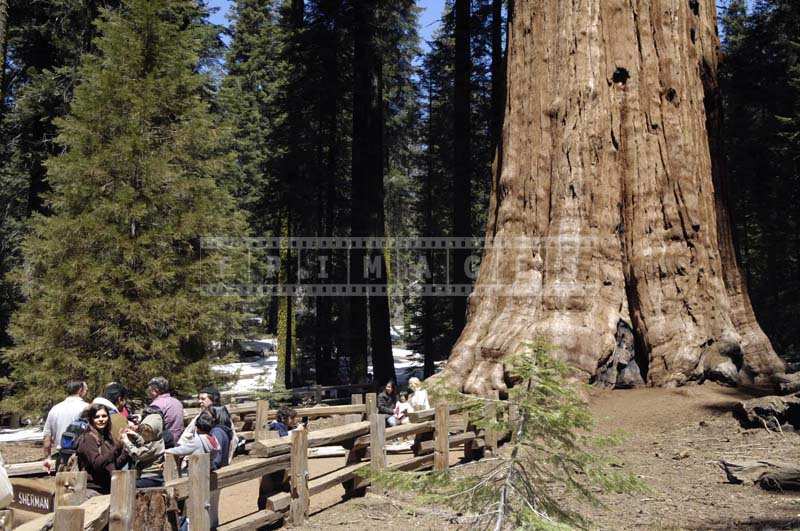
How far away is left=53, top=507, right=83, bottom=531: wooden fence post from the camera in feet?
13.3

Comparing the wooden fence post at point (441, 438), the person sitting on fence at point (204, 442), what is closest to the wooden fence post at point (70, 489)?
the person sitting on fence at point (204, 442)

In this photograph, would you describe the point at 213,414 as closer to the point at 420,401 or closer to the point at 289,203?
the point at 420,401

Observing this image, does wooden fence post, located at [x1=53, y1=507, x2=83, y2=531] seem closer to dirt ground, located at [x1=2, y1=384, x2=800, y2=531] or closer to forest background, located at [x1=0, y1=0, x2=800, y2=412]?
dirt ground, located at [x1=2, y1=384, x2=800, y2=531]

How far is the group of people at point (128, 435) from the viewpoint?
6.22 m

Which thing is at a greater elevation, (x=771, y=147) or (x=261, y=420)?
(x=771, y=147)

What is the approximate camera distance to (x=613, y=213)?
12.8 m

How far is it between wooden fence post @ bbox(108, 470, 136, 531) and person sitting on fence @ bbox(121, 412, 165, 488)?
4.24ft

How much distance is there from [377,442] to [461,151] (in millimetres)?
13471

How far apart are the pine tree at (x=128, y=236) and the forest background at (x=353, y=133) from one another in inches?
13.5

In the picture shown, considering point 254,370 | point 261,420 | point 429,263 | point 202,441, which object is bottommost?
point 254,370

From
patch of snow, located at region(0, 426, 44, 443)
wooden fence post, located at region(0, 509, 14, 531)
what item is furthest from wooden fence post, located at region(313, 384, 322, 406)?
wooden fence post, located at region(0, 509, 14, 531)

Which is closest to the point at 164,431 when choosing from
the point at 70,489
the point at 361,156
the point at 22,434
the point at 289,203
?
the point at 70,489

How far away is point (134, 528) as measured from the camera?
5367mm

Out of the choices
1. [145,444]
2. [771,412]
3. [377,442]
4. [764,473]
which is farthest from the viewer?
[771,412]
